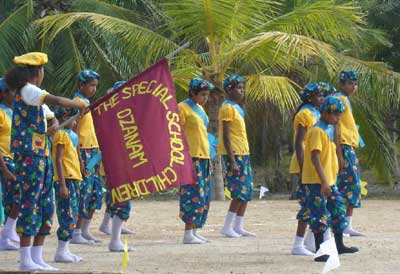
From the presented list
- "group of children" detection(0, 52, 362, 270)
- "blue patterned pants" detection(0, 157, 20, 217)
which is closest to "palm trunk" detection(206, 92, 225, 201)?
"group of children" detection(0, 52, 362, 270)

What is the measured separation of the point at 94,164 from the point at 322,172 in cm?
261

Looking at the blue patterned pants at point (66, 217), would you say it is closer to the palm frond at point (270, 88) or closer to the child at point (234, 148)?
the child at point (234, 148)

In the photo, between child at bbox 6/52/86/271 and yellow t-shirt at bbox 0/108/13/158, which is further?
yellow t-shirt at bbox 0/108/13/158

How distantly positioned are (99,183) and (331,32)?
7659 millimetres

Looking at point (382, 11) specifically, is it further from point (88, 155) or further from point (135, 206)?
point (88, 155)

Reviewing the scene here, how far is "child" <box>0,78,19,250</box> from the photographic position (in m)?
9.12

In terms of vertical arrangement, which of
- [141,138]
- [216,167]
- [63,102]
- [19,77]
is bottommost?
[216,167]

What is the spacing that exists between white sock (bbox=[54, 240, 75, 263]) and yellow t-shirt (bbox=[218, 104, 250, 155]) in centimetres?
275

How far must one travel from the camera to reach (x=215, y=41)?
58.8 ft

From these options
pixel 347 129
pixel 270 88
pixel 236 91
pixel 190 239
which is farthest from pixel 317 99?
pixel 270 88

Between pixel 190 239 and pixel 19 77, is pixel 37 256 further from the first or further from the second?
pixel 190 239

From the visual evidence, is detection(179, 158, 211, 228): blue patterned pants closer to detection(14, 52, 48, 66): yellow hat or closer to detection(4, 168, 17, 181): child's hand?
detection(4, 168, 17, 181): child's hand

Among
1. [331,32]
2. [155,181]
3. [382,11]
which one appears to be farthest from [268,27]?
[155,181]

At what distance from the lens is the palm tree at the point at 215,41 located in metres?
17.0
